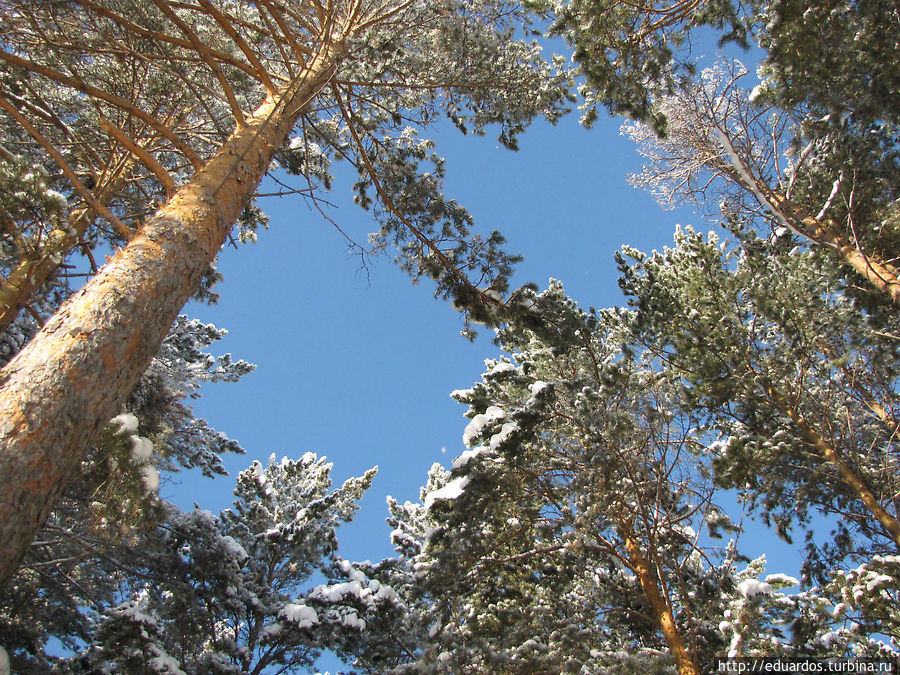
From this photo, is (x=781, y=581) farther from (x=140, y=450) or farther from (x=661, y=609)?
(x=140, y=450)

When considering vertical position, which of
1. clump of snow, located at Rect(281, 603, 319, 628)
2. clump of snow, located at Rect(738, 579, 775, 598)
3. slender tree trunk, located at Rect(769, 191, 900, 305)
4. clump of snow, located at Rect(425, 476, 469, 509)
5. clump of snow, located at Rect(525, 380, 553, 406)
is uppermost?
slender tree trunk, located at Rect(769, 191, 900, 305)

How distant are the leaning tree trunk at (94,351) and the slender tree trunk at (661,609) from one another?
5.62m

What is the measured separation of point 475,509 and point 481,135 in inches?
240

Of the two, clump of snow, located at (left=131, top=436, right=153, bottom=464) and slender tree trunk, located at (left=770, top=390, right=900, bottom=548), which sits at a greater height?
slender tree trunk, located at (left=770, top=390, right=900, bottom=548)

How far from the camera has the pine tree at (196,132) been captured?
7.94 feet

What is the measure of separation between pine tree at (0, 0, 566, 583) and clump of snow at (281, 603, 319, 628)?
6.20 m

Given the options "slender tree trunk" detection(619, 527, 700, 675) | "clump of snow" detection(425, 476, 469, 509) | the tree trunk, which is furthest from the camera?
"clump of snow" detection(425, 476, 469, 509)

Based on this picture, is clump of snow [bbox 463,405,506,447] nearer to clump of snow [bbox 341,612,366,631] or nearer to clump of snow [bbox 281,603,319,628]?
clump of snow [bbox 341,612,366,631]

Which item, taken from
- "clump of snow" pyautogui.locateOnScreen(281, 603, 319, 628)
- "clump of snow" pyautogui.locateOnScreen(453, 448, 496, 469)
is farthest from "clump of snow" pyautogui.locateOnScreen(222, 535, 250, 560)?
"clump of snow" pyautogui.locateOnScreen(453, 448, 496, 469)

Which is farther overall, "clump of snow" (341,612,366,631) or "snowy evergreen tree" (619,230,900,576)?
"clump of snow" (341,612,366,631)

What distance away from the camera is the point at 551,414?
23.0ft

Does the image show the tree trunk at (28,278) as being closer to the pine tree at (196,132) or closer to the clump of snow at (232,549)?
the pine tree at (196,132)

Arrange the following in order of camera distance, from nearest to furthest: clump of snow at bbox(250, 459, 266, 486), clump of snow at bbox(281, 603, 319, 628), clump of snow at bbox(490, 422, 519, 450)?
clump of snow at bbox(490, 422, 519, 450) → clump of snow at bbox(281, 603, 319, 628) → clump of snow at bbox(250, 459, 266, 486)

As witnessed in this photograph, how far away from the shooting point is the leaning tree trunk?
2115mm
